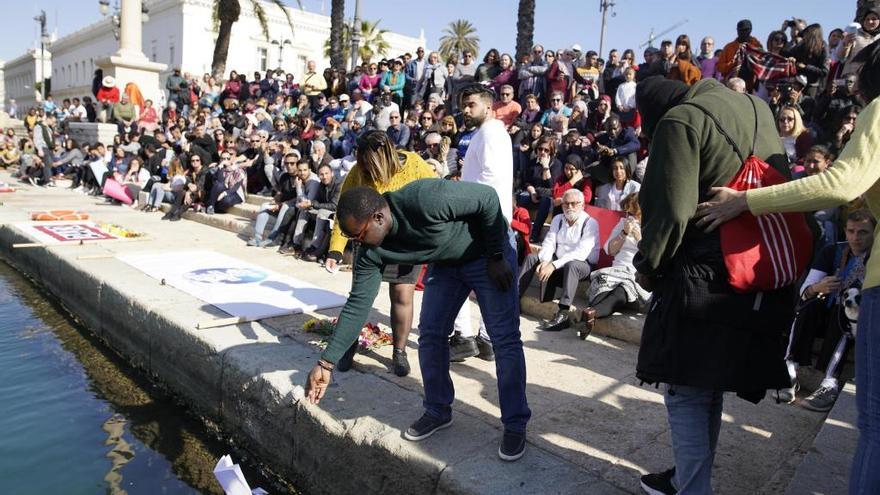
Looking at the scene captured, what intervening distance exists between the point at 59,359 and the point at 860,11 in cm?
963

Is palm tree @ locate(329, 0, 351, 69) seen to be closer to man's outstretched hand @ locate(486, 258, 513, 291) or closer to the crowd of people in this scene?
the crowd of people

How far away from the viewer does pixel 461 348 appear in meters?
4.37

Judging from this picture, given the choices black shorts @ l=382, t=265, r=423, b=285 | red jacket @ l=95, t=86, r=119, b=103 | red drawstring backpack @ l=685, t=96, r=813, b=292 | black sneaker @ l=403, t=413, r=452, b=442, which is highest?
red jacket @ l=95, t=86, r=119, b=103

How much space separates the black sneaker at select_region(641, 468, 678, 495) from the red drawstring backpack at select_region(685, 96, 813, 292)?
0.99 metres

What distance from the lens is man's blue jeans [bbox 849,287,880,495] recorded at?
1901 millimetres

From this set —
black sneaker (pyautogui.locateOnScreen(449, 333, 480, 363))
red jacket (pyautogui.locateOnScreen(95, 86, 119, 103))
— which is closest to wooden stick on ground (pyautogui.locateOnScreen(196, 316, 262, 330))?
black sneaker (pyautogui.locateOnScreen(449, 333, 480, 363))

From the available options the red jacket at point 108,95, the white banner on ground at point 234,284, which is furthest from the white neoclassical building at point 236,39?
the white banner on ground at point 234,284

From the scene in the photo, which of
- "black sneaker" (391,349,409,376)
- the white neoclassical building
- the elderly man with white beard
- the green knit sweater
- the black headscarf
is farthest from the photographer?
the white neoclassical building

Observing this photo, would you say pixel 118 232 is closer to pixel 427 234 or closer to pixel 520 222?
pixel 520 222

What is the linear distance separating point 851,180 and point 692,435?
3.38 feet

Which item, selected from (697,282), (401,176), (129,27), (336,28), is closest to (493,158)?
Result: (401,176)

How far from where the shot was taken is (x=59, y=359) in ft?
17.7

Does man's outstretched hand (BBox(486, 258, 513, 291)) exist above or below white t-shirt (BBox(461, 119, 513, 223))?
below

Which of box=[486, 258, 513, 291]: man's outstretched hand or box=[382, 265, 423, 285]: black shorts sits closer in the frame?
box=[486, 258, 513, 291]: man's outstretched hand
